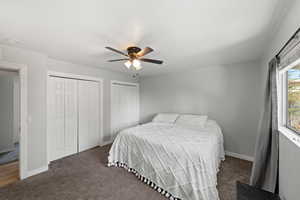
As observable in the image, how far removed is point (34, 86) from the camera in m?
2.31

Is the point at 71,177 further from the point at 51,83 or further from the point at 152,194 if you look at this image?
the point at 51,83

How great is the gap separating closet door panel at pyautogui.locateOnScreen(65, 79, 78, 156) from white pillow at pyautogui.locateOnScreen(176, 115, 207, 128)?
2.72m

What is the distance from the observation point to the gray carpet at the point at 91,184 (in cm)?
177

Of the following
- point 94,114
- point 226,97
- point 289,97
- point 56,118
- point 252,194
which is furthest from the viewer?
point 94,114

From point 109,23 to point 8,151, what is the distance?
4.50m

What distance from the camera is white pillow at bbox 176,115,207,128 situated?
3012mm

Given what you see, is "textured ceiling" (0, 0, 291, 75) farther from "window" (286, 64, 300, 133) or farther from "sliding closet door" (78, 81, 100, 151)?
"sliding closet door" (78, 81, 100, 151)

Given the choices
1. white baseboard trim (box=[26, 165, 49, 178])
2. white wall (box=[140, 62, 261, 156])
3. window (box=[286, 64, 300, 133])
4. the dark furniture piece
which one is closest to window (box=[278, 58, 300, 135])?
window (box=[286, 64, 300, 133])

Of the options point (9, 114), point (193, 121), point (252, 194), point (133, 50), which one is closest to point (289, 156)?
point (252, 194)

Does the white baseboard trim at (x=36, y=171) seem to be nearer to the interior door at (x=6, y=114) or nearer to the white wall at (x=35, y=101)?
the white wall at (x=35, y=101)

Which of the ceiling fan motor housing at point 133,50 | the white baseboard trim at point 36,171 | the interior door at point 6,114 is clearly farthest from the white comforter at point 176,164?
the interior door at point 6,114

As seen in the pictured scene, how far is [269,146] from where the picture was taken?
5.42 feet

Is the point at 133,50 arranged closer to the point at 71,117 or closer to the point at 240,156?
the point at 71,117

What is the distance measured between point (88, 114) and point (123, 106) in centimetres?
121
